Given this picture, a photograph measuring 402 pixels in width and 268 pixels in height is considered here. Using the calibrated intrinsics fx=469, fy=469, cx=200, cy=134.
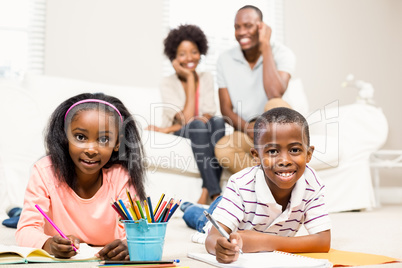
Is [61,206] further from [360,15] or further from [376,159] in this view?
[360,15]

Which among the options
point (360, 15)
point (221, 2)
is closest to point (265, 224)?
point (221, 2)

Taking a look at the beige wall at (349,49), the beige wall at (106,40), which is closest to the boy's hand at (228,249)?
the beige wall at (106,40)

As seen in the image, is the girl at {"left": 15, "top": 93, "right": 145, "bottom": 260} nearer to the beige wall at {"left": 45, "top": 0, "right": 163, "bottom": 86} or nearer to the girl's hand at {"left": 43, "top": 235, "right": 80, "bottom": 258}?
the girl's hand at {"left": 43, "top": 235, "right": 80, "bottom": 258}

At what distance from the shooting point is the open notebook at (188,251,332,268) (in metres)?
0.90

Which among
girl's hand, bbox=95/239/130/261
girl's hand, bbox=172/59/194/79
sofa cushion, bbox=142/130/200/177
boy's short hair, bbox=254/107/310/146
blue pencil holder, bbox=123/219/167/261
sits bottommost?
girl's hand, bbox=95/239/130/261

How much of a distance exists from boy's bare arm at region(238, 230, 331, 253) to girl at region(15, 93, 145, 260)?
311mm

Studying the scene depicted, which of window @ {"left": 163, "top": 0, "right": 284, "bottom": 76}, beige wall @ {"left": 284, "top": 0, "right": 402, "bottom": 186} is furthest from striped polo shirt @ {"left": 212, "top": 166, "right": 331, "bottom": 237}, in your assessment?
beige wall @ {"left": 284, "top": 0, "right": 402, "bottom": 186}

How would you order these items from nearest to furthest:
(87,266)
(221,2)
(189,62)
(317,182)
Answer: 1. (87,266)
2. (317,182)
3. (189,62)
4. (221,2)

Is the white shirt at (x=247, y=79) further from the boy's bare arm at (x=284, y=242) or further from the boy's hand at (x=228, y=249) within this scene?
the boy's hand at (x=228, y=249)

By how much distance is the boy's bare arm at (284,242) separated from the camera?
3.49 feet

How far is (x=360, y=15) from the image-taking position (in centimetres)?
403

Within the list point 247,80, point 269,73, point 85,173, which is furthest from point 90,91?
point 85,173

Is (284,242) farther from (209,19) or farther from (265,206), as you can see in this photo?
(209,19)

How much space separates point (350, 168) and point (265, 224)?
1.64 meters
